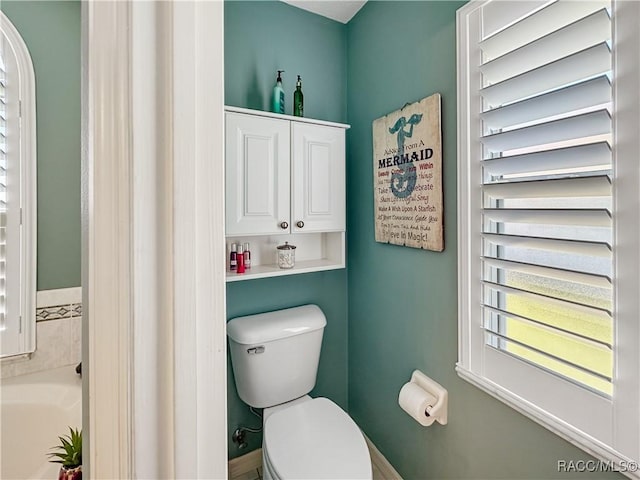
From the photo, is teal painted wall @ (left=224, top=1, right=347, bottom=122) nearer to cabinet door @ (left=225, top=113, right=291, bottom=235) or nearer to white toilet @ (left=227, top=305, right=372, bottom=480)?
cabinet door @ (left=225, top=113, right=291, bottom=235)

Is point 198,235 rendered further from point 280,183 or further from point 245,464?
point 245,464

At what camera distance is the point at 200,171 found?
0.28 meters

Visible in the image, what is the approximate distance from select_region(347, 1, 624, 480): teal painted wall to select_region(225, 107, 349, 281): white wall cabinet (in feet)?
0.63

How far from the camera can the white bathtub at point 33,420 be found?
123cm

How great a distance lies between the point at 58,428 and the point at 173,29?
66.7 inches

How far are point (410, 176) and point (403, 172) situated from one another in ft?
0.15

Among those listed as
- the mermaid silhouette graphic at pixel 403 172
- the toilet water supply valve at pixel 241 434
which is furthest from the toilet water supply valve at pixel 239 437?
the mermaid silhouette graphic at pixel 403 172

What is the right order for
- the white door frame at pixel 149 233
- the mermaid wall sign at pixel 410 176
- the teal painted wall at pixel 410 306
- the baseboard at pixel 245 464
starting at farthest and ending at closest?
1. the baseboard at pixel 245 464
2. the mermaid wall sign at pixel 410 176
3. the teal painted wall at pixel 410 306
4. the white door frame at pixel 149 233

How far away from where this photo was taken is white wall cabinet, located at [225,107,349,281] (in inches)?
54.3

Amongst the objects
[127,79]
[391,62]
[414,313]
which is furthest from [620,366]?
[391,62]

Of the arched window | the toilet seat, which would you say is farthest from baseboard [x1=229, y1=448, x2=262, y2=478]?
the arched window

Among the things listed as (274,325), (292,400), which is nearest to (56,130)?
(274,325)

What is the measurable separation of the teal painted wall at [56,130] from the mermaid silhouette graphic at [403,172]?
57.7 inches

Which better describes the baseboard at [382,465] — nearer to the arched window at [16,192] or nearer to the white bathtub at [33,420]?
the white bathtub at [33,420]
